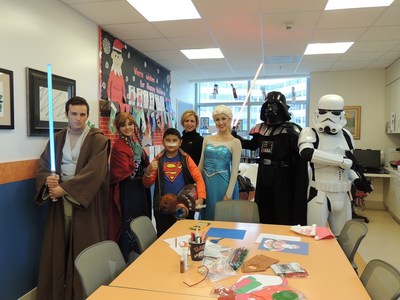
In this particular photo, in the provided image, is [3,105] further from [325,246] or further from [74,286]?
[325,246]

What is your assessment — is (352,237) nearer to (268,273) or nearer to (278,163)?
(268,273)

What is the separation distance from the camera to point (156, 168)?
2.66 meters

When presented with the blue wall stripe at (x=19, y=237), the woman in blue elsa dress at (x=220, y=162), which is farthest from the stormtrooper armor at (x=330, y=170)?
the blue wall stripe at (x=19, y=237)

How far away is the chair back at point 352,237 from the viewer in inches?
76.0

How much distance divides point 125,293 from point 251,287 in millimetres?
532

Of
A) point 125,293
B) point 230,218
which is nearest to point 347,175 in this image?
point 230,218

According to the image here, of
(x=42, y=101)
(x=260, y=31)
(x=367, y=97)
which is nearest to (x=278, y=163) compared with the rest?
(x=260, y=31)

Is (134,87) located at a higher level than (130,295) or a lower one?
higher

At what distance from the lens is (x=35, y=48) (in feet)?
8.62

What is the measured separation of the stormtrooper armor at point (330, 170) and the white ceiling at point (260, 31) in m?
1.01

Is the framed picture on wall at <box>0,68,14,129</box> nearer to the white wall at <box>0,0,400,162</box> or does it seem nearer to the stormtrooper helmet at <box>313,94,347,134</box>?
the white wall at <box>0,0,400,162</box>

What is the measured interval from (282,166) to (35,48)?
2.32 meters

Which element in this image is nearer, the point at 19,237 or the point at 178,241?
the point at 178,241

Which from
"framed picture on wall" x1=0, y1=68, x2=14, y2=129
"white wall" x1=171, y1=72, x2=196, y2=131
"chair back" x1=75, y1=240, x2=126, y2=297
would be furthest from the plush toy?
"white wall" x1=171, y1=72, x2=196, y2=131
